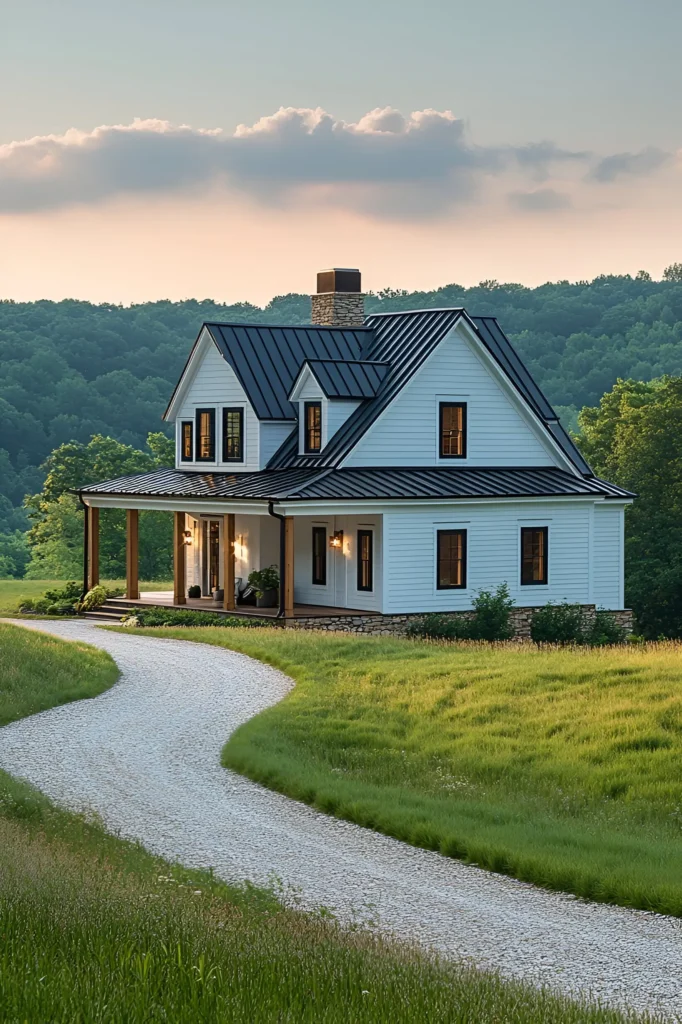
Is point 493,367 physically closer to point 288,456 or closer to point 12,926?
point 288,456

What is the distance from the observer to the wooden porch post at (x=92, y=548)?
42.8 m

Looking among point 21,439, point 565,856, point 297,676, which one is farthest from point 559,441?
point 21,439

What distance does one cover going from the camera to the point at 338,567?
3741 cm

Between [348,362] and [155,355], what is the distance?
71949mm

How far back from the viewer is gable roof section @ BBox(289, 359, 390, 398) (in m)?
37.8

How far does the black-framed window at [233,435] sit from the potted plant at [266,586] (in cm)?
373

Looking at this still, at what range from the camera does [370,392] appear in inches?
1497

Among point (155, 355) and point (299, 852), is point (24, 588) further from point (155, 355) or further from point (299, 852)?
point (155, 355)


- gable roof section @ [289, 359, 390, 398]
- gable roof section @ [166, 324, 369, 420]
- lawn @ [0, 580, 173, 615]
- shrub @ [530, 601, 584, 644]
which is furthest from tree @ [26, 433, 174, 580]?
shrub @ [530, 601, 584, 644]

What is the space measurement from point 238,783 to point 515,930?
19.6 feet

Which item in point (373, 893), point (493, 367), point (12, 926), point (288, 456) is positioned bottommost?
point (373, 893)

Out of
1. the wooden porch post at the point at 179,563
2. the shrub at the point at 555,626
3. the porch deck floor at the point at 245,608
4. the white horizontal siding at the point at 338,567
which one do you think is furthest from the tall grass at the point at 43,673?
the shrub at the point at 555,626

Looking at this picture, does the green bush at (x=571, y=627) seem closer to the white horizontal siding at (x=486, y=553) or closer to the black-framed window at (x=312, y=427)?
the white horizontal siding at (x=486, y=553)

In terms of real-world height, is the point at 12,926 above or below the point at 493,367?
below
